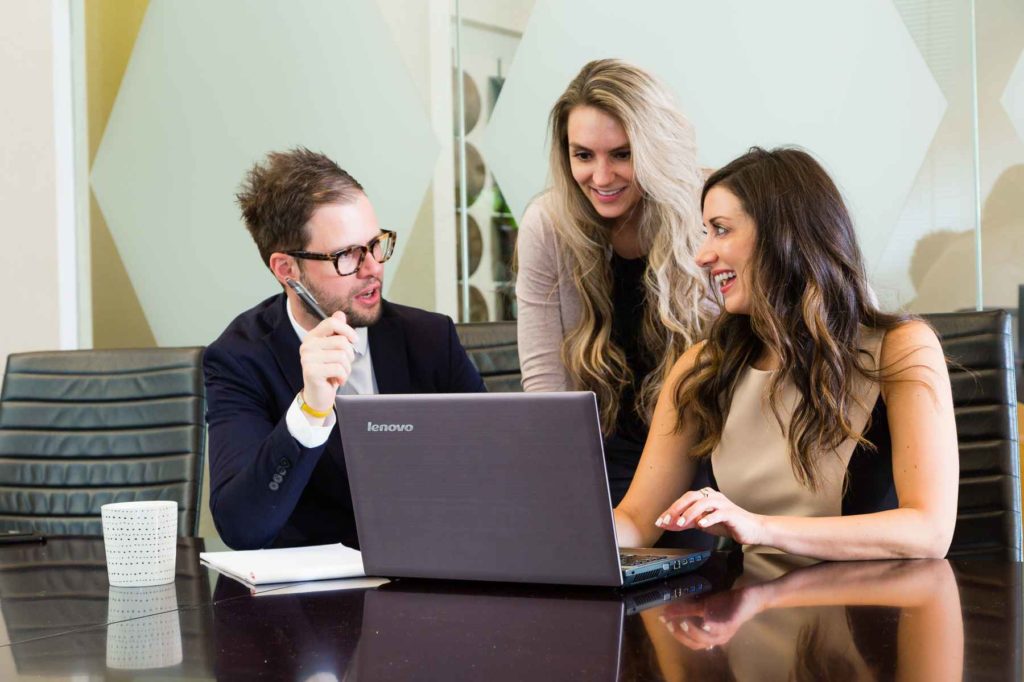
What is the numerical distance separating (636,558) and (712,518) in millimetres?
106

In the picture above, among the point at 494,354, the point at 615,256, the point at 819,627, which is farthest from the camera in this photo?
the point at 494,354

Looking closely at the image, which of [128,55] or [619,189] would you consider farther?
[128,55]

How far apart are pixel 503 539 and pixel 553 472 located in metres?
0.12

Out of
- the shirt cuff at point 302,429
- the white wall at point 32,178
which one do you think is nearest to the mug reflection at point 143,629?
the shirt cuff at point 302,429

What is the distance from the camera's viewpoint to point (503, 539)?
4.49ft

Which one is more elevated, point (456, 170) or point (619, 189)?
point (456, 170)

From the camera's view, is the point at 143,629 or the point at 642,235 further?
the point at 642,235

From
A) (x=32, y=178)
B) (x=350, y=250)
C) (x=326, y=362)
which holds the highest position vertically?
(x=32, y=178)

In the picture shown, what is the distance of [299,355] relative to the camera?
203 centimetres

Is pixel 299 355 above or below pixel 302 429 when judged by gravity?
above

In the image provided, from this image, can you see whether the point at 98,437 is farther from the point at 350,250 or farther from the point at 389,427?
the point at 389,427

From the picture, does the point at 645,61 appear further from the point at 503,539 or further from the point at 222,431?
the point at 503,539

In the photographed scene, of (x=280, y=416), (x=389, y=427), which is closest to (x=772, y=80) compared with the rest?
(x=280, y=416)

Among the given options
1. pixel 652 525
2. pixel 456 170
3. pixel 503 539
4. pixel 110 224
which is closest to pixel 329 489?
pixel 652 525
